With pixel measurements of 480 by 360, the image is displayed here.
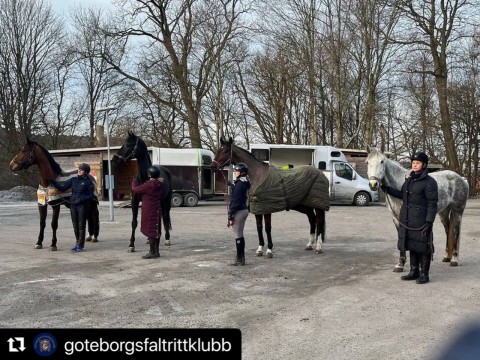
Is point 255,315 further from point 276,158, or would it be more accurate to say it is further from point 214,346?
point 276,158

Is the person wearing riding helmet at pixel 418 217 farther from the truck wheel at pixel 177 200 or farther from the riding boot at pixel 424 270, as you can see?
the truck wheel at pixel 177 200

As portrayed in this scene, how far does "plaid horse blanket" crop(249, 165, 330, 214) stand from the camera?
8.82 m

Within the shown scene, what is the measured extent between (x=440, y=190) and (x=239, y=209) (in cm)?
328

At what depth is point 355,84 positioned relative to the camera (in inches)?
1259

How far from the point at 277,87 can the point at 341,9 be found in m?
7.08

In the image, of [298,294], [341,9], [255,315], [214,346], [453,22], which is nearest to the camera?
[214,346]

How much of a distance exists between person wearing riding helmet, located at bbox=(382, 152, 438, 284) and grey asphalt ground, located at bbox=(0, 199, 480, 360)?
337 mm

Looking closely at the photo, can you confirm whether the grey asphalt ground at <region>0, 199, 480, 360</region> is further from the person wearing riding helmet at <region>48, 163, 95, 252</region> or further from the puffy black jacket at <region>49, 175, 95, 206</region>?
the puffy black jacket at <region>49, 175, 95, 206</region>

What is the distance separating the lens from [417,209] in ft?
22.4

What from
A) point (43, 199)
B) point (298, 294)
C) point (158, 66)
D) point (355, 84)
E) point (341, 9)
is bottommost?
point (298, 294)

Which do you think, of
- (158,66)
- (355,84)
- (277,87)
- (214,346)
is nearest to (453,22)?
(355,84)

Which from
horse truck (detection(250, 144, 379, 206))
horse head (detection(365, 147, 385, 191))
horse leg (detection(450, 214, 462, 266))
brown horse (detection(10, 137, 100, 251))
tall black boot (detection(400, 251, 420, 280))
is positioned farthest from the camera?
horse truck (detection(250, 144, 379, 206))

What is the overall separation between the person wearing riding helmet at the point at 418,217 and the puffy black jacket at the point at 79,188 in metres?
6.12

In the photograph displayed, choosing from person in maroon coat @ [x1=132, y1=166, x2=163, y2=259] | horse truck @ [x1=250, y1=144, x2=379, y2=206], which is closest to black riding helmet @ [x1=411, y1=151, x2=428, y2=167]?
person in maroon coat @ [x1=132, y1=166, x2=163, y2=259]
